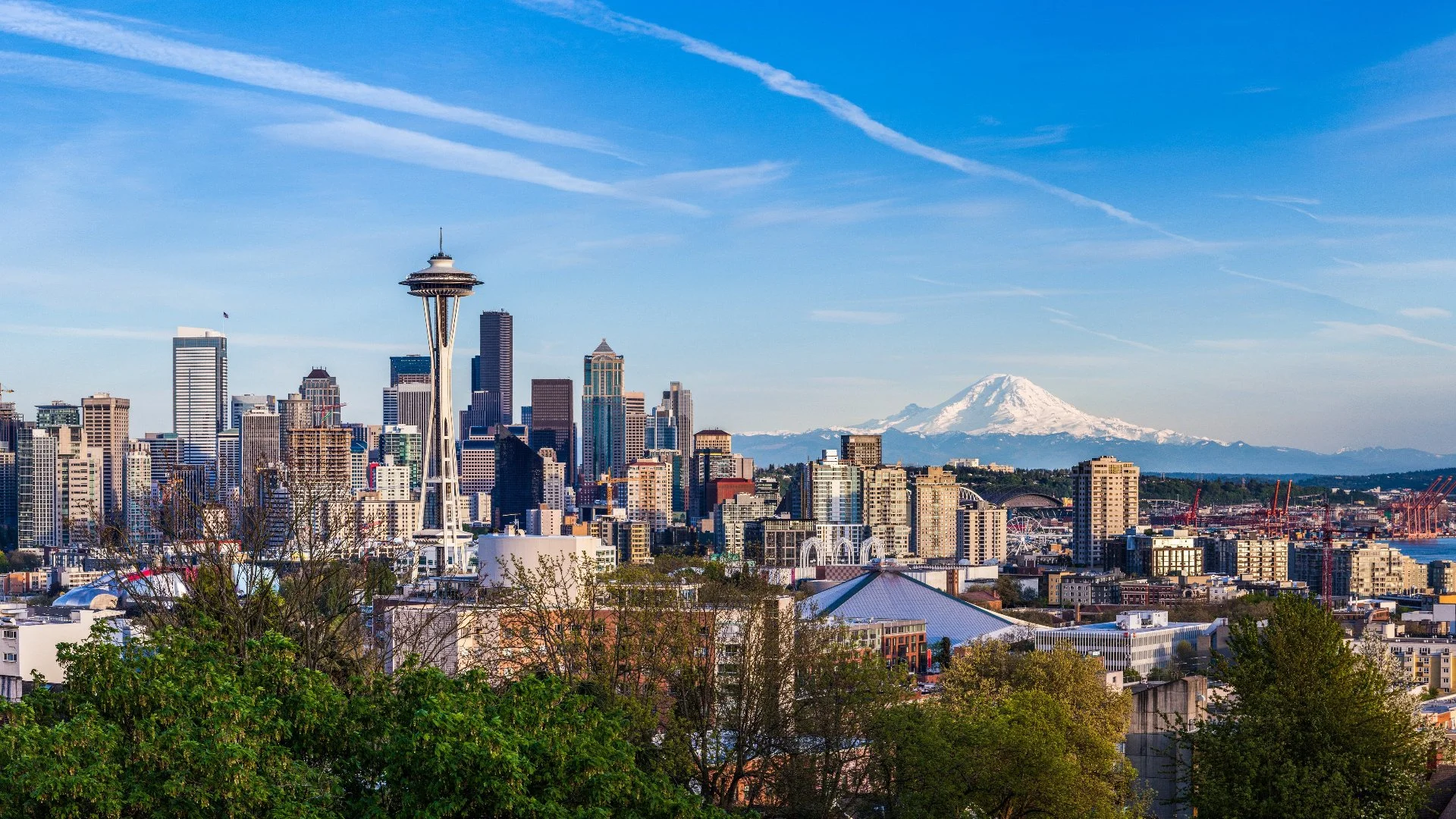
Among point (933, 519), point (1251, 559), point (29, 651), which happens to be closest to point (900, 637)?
point (29, 651)

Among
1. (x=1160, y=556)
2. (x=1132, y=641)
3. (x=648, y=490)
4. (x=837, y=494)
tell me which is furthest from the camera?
(x=648, y=490)

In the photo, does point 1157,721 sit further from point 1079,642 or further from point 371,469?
point 371,469

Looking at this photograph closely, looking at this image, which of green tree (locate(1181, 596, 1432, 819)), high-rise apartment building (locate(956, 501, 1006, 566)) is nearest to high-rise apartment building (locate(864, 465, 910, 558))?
high-rise apartment building (locate(956, 501, 1006, 566))

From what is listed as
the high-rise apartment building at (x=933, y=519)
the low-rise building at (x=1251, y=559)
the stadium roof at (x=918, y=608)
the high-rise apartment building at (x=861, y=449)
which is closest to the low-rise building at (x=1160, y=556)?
the low-rise building at (x=1251, y=559)

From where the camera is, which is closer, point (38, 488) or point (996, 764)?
point (996, 764)

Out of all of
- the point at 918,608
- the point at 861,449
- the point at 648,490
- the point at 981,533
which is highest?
the point at 861,449

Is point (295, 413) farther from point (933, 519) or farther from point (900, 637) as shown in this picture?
point (900, 637)

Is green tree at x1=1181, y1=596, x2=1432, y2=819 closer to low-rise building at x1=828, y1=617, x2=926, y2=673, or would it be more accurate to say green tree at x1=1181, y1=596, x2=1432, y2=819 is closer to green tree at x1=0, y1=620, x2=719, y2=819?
green tree at x1=0, y1=620, x2=719, y2=819

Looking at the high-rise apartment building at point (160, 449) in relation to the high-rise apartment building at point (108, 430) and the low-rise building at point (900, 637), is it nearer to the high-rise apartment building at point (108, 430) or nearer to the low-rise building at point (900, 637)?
the high-rise apartment building at point (108, 430)
